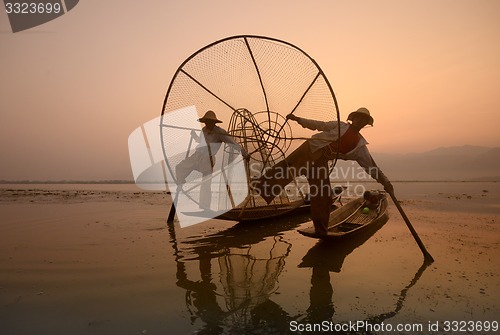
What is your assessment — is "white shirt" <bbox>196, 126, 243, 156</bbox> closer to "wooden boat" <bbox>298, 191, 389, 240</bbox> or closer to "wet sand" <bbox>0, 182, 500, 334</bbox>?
"wet sand" <bbox>0, 182, 500, 334</bbox>

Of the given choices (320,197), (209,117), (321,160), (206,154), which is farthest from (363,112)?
(206,154)

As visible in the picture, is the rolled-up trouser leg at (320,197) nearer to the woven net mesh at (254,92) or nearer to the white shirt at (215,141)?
the woven net mesh at (254,92)

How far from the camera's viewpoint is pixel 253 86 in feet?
25.0

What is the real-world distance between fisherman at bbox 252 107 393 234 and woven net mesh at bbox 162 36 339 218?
0.33 m

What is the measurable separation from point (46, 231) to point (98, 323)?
5610 millimetres

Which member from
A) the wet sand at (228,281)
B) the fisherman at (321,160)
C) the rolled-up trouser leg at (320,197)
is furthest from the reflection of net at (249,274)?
the fisherman at (321,160)

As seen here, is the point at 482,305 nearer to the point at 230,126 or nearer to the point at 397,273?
the point at 397,273

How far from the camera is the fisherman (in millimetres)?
5801

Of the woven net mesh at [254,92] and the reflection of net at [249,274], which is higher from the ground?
the woven net mesh at [254,92]

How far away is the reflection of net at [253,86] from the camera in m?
6.46

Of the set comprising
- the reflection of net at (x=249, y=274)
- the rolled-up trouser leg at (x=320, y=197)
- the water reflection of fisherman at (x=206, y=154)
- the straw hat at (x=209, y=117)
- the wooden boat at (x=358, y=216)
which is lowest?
the wooden boat at (x=358, y=216)

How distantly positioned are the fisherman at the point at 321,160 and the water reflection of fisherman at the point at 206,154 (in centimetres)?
115

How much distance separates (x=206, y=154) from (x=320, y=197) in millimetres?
3251

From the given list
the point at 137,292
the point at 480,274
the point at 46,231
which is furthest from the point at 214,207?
the point at 480,274
